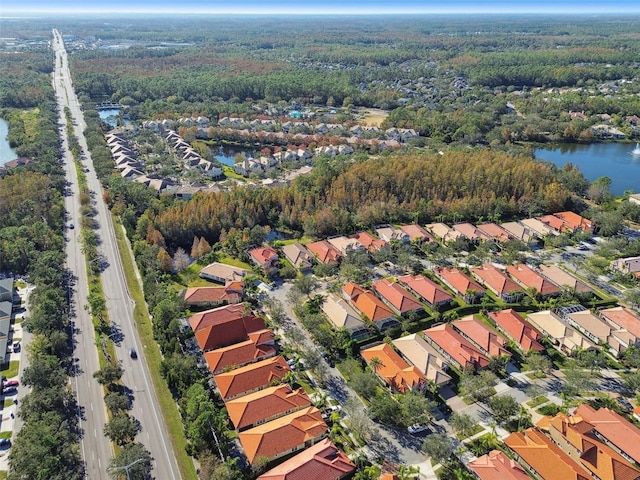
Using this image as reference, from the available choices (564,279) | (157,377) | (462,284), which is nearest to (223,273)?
(157,377)

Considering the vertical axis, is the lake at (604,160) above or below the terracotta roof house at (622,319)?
below

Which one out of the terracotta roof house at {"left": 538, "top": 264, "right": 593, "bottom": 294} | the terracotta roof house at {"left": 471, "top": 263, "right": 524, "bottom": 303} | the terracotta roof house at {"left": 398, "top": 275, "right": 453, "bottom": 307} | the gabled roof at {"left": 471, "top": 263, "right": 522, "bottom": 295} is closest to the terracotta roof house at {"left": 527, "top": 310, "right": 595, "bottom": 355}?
the terracotta roof house at {"left": 471, "top": 263, "right": 524, "bottom": 303}

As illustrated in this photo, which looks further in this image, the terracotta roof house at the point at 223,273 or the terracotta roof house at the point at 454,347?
the terracotta roof house at the point at 223,273

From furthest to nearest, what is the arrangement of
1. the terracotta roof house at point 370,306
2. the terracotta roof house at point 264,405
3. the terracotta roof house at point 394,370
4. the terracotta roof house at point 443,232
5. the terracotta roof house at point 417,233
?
the terracotta roof house at point 443,232 < the terracotta roof house at point 417,233 < the terracotta roof house at point 370,306 < the terracotta roof house at point 394,370 < the terracotta roof house at point 264,405

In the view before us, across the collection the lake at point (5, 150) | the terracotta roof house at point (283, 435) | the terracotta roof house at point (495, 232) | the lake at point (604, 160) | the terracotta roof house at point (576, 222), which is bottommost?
the lake at point (604, 160)

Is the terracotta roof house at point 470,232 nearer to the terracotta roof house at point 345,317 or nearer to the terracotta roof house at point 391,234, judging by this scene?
the terracotta roof house at point 391,234

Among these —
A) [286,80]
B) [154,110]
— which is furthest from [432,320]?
[286,80]

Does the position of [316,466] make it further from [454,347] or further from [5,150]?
[5,150]

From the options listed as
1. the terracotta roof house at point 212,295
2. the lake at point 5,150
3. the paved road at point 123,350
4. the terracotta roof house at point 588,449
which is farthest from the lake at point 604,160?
the lake at point 5,150

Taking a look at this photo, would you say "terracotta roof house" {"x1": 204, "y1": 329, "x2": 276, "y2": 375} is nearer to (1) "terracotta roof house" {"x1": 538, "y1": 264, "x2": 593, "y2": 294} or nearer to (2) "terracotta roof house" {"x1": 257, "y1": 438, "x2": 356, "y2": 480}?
(2) "terracotta roof house" {"x1": 257, "y1": 438, "x2": 356, "y2": 480}
